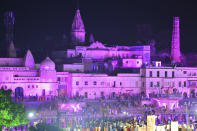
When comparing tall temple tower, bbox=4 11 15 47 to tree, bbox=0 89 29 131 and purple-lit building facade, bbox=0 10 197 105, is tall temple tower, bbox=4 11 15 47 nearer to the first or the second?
purple-lit building facade, bbox=0 10 197 105

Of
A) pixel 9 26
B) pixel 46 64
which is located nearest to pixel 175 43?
pixel 9 26

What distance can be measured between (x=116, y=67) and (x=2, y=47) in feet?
45.2

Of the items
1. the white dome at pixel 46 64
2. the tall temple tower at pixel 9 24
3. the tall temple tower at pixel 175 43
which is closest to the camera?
the white dome at pixel 46 64

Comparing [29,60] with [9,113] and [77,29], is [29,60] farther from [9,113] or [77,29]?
[9,113]

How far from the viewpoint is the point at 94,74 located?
214 ft

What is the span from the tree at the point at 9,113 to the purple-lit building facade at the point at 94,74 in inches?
767

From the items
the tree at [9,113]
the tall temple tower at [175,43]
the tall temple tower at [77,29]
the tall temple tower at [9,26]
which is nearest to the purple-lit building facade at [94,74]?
the tall temple tower at [77,29]

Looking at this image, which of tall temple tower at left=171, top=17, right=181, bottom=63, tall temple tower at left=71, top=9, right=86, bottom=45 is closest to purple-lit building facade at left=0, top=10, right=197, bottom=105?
tall temple tower at left=71, top=9, right=86, bottom=45

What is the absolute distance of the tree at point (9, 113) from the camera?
39.5 metres

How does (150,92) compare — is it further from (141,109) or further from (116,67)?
(141,109)

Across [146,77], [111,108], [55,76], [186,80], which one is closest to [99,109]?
[111,108]

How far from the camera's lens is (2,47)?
6969 centimetres

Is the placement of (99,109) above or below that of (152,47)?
below

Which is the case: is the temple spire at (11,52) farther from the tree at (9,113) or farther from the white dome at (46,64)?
the tree at (9,113)
